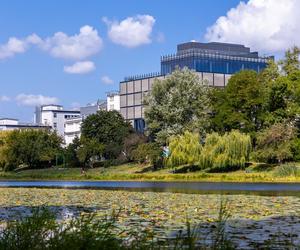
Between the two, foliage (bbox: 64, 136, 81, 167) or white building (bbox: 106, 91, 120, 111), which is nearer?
foliage (bbox: 64, 136, 81, 167)

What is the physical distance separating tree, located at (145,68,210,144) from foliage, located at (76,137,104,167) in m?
17.1

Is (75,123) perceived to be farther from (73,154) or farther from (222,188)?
(222,188)

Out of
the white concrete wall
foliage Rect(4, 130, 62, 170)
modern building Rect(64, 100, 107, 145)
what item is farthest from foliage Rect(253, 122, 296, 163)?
modern building Rect(64, 100, 107, 145)

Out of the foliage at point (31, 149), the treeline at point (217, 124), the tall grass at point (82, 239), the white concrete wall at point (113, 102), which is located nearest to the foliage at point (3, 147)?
the foliage at point (31, 149)

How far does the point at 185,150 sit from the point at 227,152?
5.02 metres

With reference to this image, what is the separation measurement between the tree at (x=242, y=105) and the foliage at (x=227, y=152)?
28.7 ft

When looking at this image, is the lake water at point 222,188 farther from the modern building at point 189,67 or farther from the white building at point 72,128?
the white building at point 72,128

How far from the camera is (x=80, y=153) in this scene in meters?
87.6

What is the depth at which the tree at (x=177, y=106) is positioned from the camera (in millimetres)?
69312

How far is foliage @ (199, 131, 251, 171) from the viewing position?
57.1m

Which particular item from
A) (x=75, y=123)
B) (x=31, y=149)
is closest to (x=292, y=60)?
(x=31, y=149)

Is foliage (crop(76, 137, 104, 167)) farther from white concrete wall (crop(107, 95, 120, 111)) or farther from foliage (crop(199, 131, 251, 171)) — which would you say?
white concrete wall (crop(107, 95, 120, 111))

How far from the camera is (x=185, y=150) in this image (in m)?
60.2

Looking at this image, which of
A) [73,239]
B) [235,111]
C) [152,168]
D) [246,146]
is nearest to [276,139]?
[246,146]
